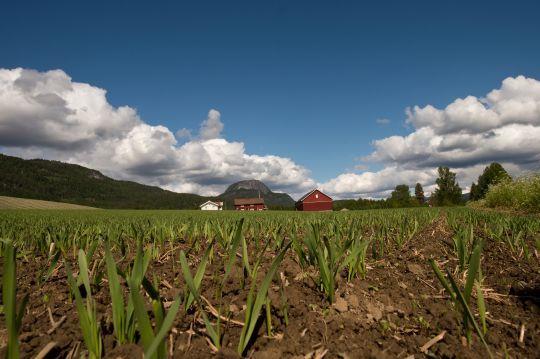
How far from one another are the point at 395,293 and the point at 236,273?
1289 millimetres

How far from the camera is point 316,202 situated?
7344cm

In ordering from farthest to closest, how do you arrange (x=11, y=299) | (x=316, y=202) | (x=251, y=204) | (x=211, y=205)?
(x=211, y=205), (x=251, y=204), (x=316, y=202), (x=11, y=299)

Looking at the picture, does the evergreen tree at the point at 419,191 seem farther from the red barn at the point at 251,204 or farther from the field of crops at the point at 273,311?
the field of crops at the point at 273,311

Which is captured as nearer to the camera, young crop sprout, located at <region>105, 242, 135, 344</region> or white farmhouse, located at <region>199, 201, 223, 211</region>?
young crop sprout, located at <region>105, 242, 135, 344</region>

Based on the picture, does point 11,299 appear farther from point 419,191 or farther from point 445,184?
point 419,191

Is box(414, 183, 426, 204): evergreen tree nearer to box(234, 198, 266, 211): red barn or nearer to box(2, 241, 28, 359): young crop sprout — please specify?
box(234, 198, 266, 211): red barn

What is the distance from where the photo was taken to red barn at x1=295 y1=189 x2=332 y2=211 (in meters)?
73.1

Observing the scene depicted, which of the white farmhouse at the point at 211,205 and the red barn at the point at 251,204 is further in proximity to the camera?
the white farmhouse at the point at 211,205

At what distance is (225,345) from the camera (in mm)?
1641

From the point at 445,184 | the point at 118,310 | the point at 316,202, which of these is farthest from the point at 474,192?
the point at 118,310

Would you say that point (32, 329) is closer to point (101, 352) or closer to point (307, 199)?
point (101, 352)

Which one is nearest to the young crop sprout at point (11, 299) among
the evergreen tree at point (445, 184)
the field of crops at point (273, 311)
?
the field of crops at point (273, 311)

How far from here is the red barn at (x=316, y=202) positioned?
7312cm

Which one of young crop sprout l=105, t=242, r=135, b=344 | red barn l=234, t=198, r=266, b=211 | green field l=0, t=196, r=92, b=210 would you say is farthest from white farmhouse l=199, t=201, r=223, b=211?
young crop sprout l=105, t=242, r=135, b=344
